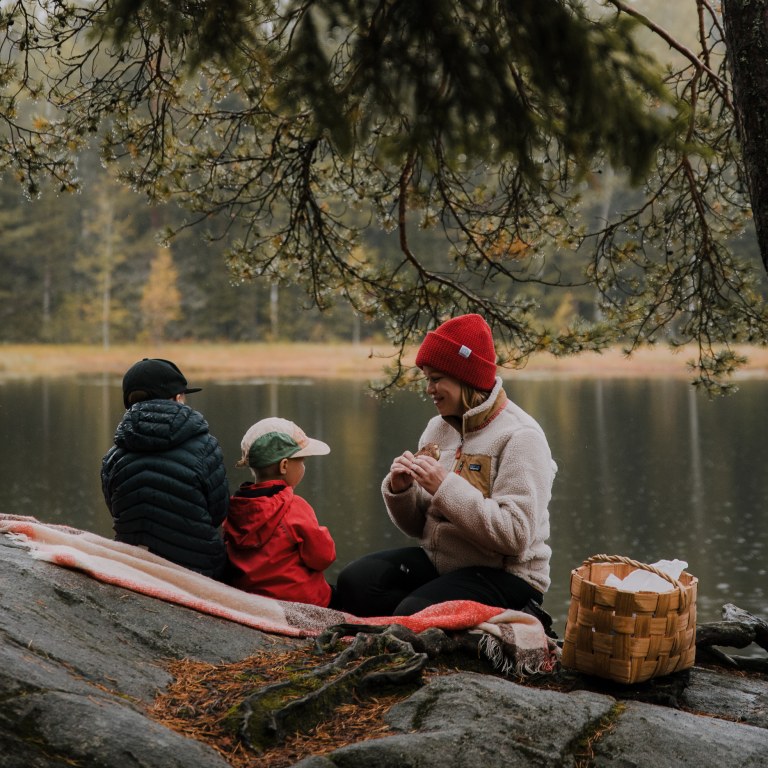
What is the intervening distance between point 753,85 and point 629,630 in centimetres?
172

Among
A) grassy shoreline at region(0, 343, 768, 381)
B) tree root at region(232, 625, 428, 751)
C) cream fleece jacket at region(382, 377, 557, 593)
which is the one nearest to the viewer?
tree root at region(232, 625, 428, 751)

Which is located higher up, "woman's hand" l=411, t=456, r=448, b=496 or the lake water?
"woman's hand" l=411, t=456, r=448, b=496

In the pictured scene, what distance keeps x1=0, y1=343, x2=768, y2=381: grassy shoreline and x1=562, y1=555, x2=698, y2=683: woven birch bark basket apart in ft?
104

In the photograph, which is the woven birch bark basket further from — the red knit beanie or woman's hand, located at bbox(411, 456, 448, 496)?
A: the red knit beanie

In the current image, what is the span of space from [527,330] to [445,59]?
3037mm

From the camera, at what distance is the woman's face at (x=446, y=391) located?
3.65m

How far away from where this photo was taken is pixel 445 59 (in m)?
3.18

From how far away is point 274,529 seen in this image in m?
3.70

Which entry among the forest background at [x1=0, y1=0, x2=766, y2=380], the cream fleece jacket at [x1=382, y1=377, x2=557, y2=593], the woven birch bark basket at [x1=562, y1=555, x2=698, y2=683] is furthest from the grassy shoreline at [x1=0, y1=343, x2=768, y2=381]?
the woven birch bark basket at [x1=562, y1=555, x2=698, y2=683]

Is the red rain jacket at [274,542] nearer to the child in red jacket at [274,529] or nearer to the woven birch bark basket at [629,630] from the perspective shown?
the child in red jacket at [274,529]

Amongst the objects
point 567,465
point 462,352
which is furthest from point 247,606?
point 567,465

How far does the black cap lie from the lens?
3.64 metres

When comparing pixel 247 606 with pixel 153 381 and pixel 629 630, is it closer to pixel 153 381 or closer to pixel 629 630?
pixel 153 381

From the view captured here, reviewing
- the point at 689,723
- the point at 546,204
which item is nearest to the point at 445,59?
the point at 689,723
